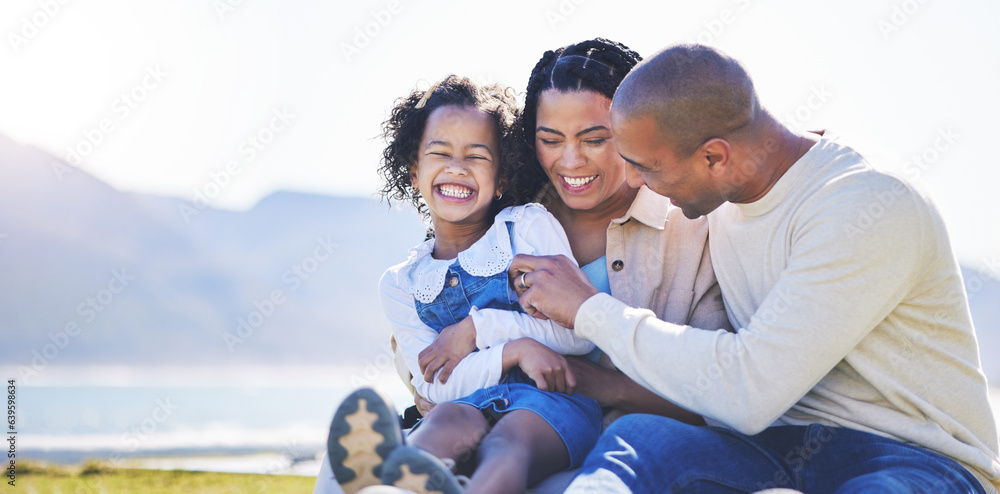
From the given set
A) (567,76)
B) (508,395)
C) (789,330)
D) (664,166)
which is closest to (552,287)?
(508,395)

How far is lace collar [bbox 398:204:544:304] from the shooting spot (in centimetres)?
294

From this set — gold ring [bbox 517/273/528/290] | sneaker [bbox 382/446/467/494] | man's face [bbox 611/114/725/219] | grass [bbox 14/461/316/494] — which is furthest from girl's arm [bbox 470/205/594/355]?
grass [bbox 14/461/316/494]

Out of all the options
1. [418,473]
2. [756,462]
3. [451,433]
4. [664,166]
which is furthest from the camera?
[664,166]

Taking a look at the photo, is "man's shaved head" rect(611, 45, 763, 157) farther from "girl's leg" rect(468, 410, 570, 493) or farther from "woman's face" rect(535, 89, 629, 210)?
"girl's leg" rect(468, 410, 570, 493)

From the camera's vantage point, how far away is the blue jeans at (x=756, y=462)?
1863mm

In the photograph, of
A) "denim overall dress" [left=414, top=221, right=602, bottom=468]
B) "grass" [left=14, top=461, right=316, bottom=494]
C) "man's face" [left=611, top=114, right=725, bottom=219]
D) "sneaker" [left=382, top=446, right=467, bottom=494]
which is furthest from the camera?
"grass" [left=14, top=461, right=316, bottom=494]

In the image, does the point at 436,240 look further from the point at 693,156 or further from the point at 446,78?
the point at 693,156

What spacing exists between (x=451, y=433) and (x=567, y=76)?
4.94 ft

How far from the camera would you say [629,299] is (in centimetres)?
290

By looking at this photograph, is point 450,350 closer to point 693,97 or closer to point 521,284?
point 521,284

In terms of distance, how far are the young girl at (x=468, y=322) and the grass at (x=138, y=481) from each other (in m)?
2.24

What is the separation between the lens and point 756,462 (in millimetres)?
2090

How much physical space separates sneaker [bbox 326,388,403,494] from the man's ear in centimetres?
114

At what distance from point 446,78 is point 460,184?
55 cm
